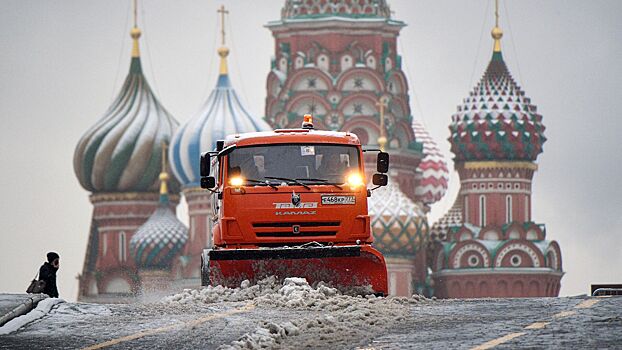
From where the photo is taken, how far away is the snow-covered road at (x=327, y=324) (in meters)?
18.3

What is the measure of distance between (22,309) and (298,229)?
4291 mm

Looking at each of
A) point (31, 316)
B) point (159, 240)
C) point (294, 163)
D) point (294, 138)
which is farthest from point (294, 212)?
point (159, 240)

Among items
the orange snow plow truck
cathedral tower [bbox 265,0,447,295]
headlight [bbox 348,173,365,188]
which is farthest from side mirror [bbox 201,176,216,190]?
cathedral tower [bbox 265,0,447,295]

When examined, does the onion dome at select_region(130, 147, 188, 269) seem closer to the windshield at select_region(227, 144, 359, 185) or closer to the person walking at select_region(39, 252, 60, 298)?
the person walking at select_region(39, 252, 60, 298)

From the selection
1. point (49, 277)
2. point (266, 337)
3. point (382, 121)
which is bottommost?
point (266, 337)

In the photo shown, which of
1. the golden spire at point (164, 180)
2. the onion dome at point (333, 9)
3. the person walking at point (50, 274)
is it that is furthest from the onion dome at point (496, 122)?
the person walking at point (50, 274)

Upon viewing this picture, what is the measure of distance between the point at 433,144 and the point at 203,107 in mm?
12874

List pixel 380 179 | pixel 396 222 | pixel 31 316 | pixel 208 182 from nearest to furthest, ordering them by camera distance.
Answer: pixel 31 316 < pixel 208 182 < pixel 380 179 < pixel 396 222

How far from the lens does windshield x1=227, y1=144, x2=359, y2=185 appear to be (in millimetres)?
24953

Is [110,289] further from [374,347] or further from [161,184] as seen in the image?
[374,347]

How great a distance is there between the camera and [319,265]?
79.8 feet

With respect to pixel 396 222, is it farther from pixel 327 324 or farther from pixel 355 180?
pixel 327 324

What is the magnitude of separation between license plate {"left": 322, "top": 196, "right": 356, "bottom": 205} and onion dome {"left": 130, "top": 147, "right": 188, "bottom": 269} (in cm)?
9425

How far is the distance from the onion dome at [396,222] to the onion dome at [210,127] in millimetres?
7493
